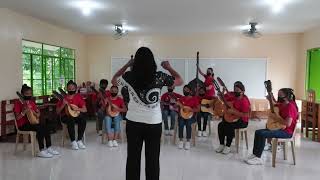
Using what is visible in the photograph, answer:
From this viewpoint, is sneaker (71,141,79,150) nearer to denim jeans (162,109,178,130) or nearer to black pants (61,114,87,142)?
black pants (61,114,87,142)

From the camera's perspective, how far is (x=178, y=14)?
6.35 meters

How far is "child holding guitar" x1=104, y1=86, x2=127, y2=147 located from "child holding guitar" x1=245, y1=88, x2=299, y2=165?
2178mm

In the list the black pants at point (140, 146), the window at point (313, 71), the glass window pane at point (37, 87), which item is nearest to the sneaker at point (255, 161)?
the black pants at point (140, 146)

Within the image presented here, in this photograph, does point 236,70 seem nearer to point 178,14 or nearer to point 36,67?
point 178,14

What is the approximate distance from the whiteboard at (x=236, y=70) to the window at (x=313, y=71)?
3.92 feet

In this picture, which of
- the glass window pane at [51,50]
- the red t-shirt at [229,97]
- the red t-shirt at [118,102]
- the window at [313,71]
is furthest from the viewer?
A: the window at [313,71]

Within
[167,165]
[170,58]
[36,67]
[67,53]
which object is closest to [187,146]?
[167,165]

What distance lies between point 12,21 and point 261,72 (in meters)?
6.44

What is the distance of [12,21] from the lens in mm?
6316

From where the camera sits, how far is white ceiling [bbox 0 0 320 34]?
5406 millimetres

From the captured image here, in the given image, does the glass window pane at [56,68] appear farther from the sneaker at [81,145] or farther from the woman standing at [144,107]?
the woman standing at [144,107]

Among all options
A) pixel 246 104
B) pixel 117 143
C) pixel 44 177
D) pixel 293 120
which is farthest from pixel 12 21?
pixel 293 120

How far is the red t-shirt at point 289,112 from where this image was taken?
4.16 m

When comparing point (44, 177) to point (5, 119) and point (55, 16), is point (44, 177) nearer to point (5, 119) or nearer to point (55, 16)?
point (5, 119)
